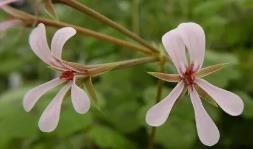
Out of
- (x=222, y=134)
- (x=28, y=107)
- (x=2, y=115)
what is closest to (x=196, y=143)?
(x=222, y=134)

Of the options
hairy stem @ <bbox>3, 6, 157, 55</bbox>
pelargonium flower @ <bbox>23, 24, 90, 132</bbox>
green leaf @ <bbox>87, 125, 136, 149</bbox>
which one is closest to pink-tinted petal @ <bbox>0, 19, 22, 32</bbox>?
hairy stem @ <bbox>3, 6, 157, 55</bbox>

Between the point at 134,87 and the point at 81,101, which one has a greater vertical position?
the point at 134,87

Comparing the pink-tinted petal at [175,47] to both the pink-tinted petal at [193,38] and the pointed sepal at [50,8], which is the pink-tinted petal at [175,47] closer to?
the pink-tinted petal at [193,38]

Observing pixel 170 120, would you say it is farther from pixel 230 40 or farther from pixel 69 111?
pixel 230 40

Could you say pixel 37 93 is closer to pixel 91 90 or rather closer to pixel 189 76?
pixel 91 90

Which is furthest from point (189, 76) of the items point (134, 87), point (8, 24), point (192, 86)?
point (134, 87)

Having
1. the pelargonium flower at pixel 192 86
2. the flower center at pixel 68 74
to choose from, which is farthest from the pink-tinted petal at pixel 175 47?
the flower center at pixel 68 74
